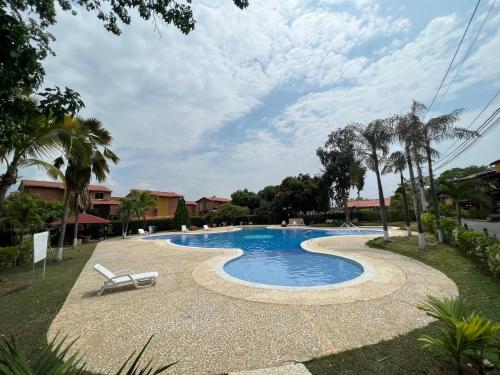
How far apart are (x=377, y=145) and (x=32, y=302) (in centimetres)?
1614

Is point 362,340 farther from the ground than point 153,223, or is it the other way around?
point 153,223

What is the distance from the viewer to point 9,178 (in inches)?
244

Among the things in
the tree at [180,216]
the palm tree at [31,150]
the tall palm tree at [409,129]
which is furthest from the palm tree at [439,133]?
the tree at [180,216]

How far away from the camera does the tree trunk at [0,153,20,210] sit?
6.02 m

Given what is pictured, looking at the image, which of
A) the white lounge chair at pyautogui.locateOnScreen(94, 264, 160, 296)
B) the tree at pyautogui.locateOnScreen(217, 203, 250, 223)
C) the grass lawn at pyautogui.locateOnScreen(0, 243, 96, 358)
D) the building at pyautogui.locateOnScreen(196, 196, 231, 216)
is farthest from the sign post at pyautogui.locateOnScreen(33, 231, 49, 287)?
the building at pyautogui.locateOnScreen(196, 196, 231, 216)

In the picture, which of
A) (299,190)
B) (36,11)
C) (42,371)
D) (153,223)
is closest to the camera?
(42,371)

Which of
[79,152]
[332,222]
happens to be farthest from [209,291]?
[332,222]

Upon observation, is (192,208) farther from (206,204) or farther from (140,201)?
(140,201)

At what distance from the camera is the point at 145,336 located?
458cm

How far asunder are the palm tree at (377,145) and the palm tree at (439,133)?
5.34 ft

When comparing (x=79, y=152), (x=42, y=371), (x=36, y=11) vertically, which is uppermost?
(x=36, y=11)

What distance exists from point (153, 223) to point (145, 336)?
1166 inches

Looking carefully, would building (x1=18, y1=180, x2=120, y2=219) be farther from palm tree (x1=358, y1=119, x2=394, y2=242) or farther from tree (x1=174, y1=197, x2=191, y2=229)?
palm tree (x1=358, y1=119, x2=394, y2=242)

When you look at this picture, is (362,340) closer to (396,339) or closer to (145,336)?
(396,339)
